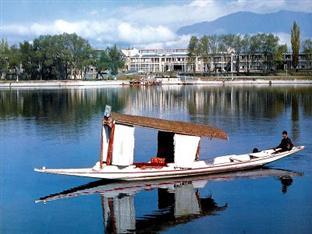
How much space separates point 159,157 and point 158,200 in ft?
16.5

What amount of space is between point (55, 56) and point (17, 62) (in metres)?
11.6

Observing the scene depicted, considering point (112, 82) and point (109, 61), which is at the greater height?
point (109, 61)

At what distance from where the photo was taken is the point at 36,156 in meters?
35.8

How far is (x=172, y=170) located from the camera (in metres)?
26.9

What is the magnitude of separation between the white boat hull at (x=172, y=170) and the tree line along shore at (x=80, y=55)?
402 ft

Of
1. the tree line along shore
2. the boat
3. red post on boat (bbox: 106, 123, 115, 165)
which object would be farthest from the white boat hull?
the tree line along shore

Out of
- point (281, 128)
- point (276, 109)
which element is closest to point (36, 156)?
point (281, 128)

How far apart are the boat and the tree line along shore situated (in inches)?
4883

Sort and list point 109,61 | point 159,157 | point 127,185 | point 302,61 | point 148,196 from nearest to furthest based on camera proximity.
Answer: point 148,196, point 127,185, point 159,157, point 109,61, point 302,61

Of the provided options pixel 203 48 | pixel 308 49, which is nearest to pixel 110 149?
pixel 203 48

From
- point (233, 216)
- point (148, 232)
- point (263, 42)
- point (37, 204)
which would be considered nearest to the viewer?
point (148, 232)

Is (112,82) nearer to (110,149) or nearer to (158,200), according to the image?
(110,149)

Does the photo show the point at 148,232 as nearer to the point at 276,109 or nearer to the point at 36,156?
the point at 36,156

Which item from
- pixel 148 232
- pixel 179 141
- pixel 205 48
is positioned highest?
pixel 205 48
